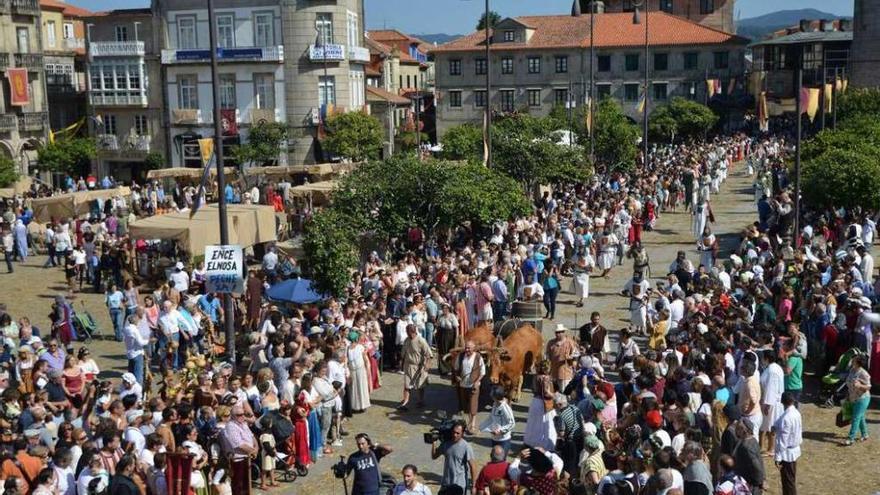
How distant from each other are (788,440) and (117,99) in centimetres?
5084

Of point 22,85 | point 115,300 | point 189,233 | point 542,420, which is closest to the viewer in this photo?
point 542,420

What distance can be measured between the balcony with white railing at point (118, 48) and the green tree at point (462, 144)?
2096 centimetres

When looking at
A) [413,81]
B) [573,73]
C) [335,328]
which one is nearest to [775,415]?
[335,328]

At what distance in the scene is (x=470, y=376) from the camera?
50.0 ft

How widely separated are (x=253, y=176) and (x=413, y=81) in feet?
150

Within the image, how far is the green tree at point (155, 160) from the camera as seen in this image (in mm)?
56219

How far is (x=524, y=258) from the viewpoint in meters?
23.4

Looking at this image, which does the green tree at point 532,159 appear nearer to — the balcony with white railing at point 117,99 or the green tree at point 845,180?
the green tree at point 845,180

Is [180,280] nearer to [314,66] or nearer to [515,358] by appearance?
[515,358]

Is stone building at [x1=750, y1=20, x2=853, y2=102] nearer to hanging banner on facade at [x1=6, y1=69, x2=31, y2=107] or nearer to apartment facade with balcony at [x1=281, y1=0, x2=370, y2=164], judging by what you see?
apartment facade with balcony at [x1=281, y1=0, x2=370, y2=164]

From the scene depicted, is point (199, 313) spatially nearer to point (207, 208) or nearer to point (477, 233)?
point (207, 208)

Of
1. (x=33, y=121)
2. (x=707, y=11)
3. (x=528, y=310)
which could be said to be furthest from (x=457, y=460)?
(x=707, y=11)

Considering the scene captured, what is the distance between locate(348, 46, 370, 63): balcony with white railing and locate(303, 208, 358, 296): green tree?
117ft

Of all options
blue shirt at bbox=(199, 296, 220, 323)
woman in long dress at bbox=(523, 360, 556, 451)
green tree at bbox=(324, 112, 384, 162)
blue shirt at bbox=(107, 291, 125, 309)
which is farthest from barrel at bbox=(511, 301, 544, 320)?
green tree at bbox=(324, 112, 384, 162)
